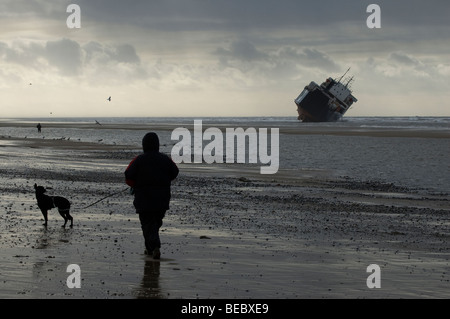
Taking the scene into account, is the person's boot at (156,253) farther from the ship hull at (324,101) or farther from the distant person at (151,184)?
the ship hull at (324,101)

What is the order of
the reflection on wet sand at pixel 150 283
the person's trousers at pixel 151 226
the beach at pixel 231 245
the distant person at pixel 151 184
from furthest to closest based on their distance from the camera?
1. the person's trousers at pixel 151 226
2. the distant person at pixel 151 184
3. the beach at pixel 231 245
4. the reflection on wet sand at pixel 150 283

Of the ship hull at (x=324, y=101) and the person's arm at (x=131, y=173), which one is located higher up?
the ship hull at (x=324, y=101)

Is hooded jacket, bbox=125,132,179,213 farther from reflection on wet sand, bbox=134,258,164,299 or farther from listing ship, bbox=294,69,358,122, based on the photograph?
listing ship, bbox=294,69,358,122

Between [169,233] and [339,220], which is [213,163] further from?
[169,233]

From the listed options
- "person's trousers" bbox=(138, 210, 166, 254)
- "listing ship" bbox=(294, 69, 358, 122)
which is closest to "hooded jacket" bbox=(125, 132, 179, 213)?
"person's trousers" bbox=(138, 210, 166, 254)

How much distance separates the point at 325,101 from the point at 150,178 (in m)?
119

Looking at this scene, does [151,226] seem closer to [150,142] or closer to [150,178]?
[150,178]

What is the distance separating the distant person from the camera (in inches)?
414

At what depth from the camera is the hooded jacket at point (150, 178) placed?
10523mm

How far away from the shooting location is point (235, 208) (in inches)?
672

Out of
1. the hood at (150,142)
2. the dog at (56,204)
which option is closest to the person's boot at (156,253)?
the hood at (150,142)

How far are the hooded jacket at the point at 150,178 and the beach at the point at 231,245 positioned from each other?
0.87 metres

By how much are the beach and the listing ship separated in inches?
3939

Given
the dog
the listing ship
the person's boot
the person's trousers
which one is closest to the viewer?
the person's boot
